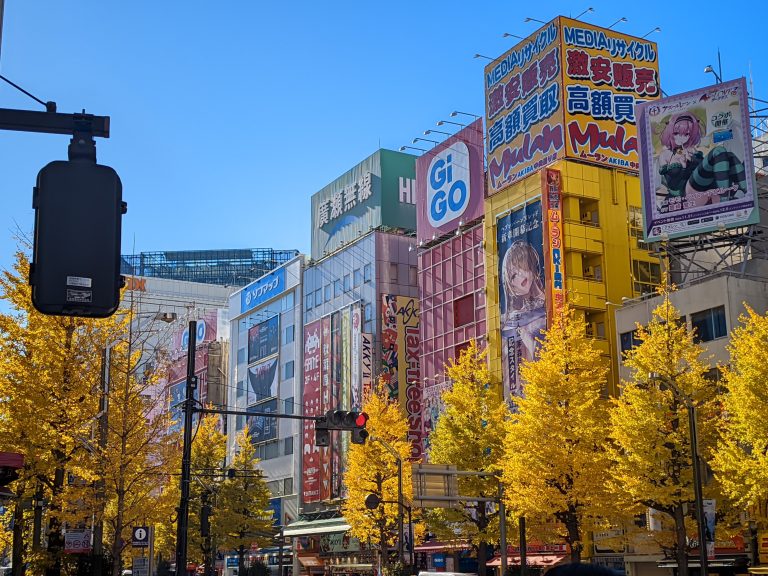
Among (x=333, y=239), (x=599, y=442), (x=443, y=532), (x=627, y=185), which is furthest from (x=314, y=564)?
(x=599, y=442)

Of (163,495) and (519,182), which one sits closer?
(163,495)

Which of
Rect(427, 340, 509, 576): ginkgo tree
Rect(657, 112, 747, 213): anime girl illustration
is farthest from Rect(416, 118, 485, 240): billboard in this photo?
Rect(427, 340, 509, 576): ginkgo tree

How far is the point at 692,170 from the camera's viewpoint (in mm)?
49156

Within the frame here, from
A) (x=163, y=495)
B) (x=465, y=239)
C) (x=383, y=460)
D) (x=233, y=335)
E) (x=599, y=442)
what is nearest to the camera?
(x=163, y=495)

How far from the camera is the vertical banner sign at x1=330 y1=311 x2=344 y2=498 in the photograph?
254 feet

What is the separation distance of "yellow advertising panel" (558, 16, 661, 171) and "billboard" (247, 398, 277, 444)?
142 feet

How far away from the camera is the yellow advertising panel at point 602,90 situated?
194ft

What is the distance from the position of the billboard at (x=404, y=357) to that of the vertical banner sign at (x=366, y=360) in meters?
1.06

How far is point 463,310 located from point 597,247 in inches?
481

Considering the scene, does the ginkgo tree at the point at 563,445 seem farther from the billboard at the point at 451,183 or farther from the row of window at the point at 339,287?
the row of window at the point at 339,287

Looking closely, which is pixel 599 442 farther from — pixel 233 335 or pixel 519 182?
pixel 233 335

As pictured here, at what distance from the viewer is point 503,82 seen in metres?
64.1

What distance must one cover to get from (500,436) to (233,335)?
61265mm

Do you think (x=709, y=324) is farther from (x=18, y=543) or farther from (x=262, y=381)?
(x=262, y=381)
